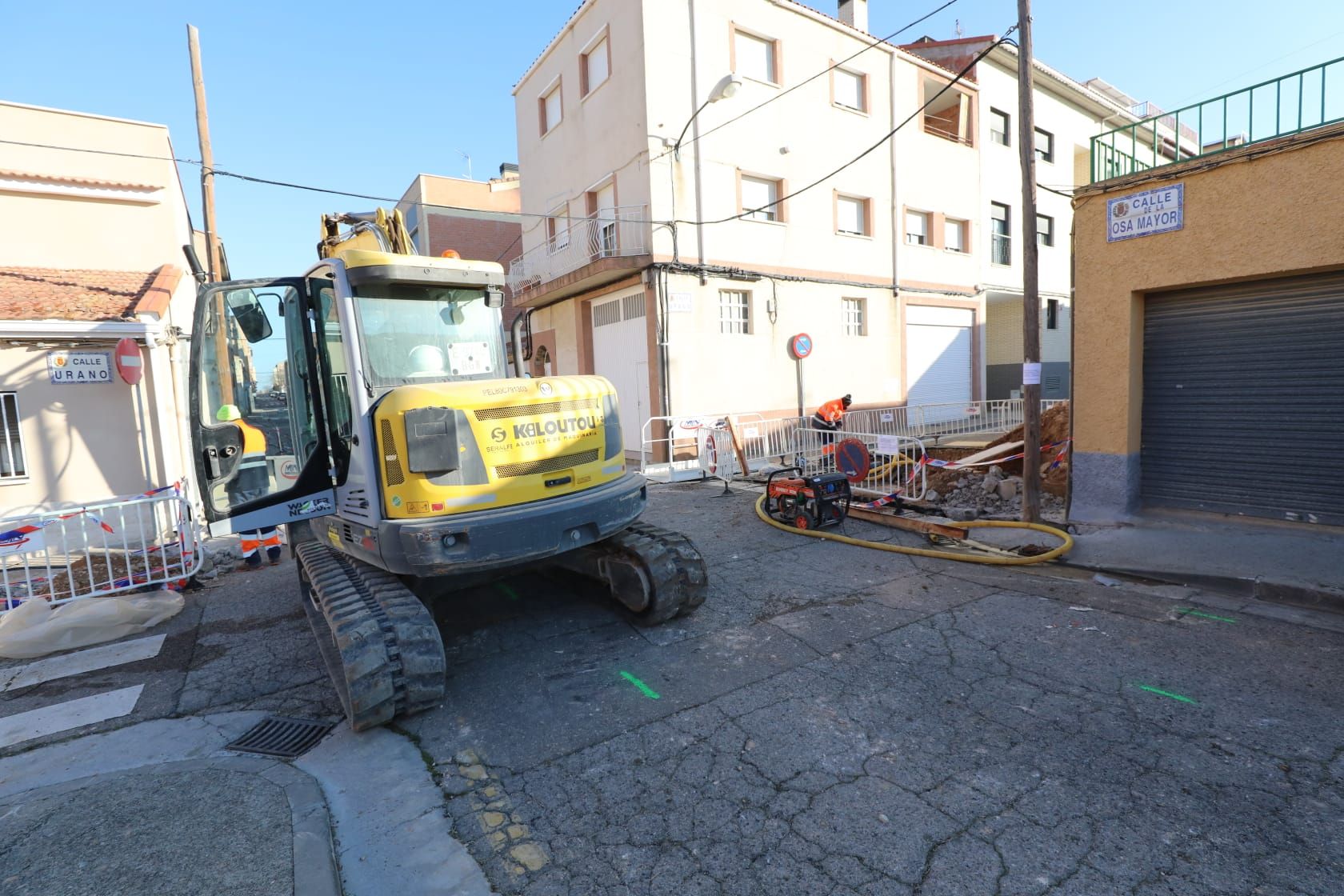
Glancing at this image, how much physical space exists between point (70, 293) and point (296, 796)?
11.2 meters

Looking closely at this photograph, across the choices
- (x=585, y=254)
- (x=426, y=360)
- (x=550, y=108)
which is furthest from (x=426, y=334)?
(x=550, y=108)

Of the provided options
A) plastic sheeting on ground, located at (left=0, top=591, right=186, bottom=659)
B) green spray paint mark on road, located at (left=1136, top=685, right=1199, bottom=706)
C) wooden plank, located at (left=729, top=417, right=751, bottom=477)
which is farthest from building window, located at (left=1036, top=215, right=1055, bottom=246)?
plastic sheeting on ground, located at (left=0, top=591, right=186, bottom=659)

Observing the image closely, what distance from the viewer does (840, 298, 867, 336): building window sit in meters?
17.5

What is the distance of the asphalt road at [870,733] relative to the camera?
9.07 feet

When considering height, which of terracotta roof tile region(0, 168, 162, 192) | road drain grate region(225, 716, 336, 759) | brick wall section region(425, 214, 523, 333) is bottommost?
road drain grate region(225, 716, 336, 759)

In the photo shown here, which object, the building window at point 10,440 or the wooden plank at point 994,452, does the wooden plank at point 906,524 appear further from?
the building window at point 10,440

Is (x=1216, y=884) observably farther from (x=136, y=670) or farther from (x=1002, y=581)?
(x=136, y=670)

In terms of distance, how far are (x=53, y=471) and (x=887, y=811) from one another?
40.4 ft

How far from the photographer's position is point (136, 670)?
527 centimetres

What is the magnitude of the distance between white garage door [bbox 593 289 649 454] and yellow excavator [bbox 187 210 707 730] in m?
9.32

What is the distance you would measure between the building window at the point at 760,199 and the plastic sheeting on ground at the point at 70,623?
1320 centimetres

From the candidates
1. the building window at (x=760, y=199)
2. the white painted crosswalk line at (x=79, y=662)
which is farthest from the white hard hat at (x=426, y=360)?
the building window at (x=760, y=199)

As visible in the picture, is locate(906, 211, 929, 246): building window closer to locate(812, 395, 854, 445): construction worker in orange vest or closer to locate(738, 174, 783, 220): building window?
locate(738, 174, 783, 220): building window

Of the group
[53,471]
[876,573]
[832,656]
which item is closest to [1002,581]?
[876,573]
